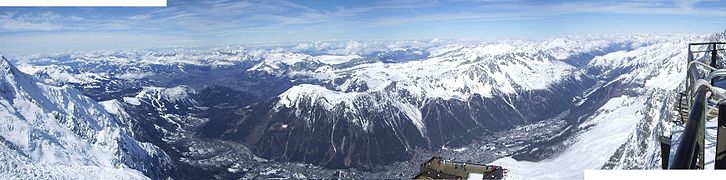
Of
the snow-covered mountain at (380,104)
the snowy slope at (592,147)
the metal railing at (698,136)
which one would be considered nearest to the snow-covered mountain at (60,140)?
the snow-covered mountain at (380,104)

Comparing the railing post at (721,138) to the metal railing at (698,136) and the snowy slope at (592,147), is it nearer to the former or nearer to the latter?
the metal railing at (698,136)

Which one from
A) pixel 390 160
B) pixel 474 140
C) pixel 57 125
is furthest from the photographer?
pixel 474 140

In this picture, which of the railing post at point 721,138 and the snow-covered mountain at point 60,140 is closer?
the railing post at point 721,138

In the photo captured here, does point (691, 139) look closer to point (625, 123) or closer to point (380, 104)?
point (625, 123)


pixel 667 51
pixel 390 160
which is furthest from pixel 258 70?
pixel 667 51

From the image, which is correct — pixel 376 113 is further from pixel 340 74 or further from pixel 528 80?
pixel 528 80

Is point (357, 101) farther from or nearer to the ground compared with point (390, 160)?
farther from the ground
